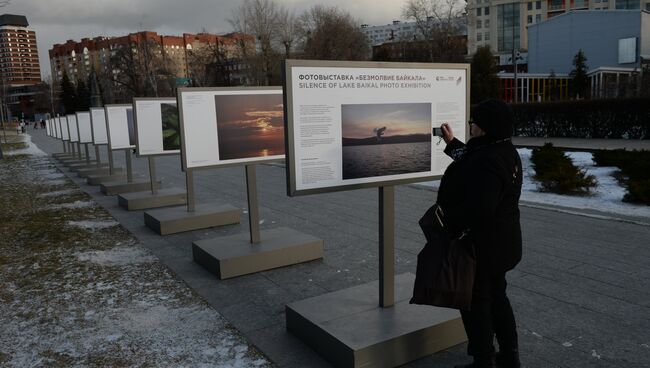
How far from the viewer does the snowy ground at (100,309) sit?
3699 millimetres

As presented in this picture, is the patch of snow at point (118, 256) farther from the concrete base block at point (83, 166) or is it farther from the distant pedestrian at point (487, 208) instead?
the concrete base block at point (83, 166)

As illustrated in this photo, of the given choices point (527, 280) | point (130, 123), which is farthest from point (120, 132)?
point (527, 280)

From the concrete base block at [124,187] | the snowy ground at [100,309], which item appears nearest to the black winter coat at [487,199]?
the snowy ground at [100,309]

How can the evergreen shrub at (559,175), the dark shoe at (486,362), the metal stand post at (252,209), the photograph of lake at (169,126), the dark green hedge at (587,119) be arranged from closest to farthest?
1. the dark shoe at (486,362)
2. the metal stand post at (252,209)
3. the photograph of lake at (169,126)
4. the evergreen shrub at (559,175)
5. the dark green hedge at (587,119)

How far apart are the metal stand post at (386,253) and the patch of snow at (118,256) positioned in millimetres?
3390

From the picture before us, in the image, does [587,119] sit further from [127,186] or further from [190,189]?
[190,189]

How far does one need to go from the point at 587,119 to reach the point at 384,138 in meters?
18.4

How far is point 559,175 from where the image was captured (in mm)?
9031

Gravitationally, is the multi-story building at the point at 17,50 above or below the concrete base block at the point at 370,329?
above

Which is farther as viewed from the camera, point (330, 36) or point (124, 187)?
point (330, 36)

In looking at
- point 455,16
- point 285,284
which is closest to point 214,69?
point 455,16

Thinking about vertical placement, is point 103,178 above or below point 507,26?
below

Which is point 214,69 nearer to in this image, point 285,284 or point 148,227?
point 148,227

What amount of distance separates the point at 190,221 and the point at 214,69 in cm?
5028
